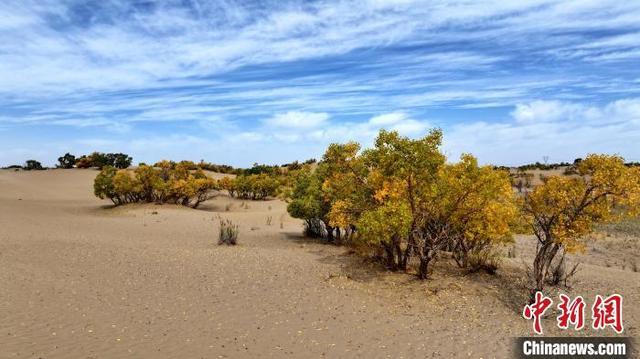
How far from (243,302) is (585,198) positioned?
9863mm

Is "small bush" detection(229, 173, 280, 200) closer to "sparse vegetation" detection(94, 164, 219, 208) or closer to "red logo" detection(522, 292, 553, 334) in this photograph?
"sparse vegetation" detection(94, 164, 219, 208)

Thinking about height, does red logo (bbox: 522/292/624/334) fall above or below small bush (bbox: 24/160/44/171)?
below

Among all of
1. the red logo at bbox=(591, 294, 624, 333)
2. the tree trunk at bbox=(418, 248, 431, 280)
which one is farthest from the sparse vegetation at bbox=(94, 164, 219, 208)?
the red logo at bbox=(591, 294, 624, 333)

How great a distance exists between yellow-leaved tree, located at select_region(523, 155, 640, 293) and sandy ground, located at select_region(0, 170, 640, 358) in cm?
260

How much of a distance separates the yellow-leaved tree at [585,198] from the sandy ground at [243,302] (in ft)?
8.53

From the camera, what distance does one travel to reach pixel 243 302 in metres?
14.4

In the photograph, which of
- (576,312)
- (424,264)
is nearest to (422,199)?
(424,264)

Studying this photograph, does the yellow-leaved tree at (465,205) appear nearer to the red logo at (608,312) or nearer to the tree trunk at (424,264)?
the tree trunk at (424,264)

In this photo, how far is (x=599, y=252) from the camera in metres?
27.0

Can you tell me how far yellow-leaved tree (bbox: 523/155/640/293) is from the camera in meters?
12.6

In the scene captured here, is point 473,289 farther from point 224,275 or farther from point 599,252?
point 599,252

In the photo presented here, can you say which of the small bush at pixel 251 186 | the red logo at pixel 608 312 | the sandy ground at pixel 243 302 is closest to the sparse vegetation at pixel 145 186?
the small bush at pixel 251 186

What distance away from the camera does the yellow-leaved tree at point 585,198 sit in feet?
41.2

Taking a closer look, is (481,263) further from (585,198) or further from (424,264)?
(585,198)
